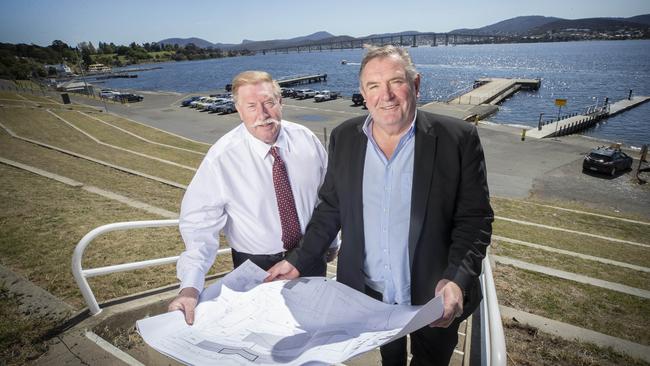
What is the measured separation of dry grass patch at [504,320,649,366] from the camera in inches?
135

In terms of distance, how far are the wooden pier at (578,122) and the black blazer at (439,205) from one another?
30.1 metres

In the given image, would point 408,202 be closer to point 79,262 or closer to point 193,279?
point 193,279

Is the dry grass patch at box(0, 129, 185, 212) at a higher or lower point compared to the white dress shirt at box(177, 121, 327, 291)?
lower

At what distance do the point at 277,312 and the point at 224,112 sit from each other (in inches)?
1461

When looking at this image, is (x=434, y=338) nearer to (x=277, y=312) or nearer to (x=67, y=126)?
(x=277, y=312)

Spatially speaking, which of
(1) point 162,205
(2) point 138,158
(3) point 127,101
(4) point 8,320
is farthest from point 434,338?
(3) point 127,101

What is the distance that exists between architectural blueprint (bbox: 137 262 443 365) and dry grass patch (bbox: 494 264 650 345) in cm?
424

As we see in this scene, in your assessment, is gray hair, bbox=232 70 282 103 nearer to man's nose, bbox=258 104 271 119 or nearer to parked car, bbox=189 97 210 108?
man's nose, bbox=258 104 271 119

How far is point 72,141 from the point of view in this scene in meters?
16.0

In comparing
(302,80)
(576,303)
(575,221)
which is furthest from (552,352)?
(302,80)

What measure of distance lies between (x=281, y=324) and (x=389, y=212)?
89 cm

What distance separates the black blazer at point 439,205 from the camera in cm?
192

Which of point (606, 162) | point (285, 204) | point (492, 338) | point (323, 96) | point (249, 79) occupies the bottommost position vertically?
point (606, 162)

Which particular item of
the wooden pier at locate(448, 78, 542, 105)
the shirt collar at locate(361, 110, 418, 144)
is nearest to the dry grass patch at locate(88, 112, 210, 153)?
the shirt collar at locate(361, 110, 418, 144)
